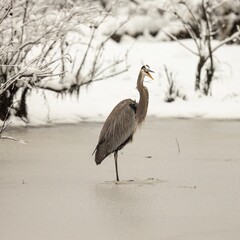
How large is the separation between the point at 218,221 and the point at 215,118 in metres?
6.75

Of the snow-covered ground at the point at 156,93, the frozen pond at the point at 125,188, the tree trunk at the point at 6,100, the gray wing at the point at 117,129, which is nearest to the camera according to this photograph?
the frozen pond at the point at 125,188

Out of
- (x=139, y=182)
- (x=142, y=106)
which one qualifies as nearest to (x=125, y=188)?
(x=139, y=182)

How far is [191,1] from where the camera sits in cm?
1775

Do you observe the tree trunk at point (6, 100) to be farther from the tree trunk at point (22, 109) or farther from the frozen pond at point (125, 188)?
the frozen pond at point (125, 188)

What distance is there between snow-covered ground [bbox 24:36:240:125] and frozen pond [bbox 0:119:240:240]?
3.58ft

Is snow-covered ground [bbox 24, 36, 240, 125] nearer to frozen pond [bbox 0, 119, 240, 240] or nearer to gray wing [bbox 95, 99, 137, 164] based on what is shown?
frozen pond [bbox 0, 119, 240, 240]

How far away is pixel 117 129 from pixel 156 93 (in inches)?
273

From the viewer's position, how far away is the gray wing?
27.1 ft

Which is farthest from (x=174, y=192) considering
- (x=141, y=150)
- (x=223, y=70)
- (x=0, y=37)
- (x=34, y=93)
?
(x=223, y=70)

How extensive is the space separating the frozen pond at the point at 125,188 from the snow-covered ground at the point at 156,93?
1092mm

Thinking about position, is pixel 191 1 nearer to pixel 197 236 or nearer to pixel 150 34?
pixel 150 34

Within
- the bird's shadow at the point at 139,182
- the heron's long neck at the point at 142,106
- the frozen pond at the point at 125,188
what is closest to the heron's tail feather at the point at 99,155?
the frozen pond at the point at 125,188

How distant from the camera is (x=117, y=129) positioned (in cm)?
836

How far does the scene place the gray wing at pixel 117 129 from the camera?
Answer: 8.26 meters
